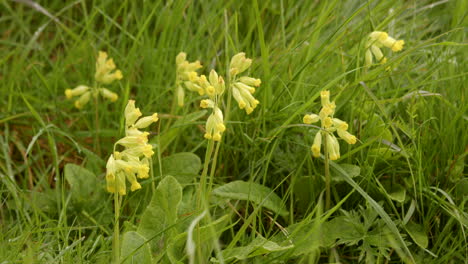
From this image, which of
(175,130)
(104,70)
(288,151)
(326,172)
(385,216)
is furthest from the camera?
(104,70)

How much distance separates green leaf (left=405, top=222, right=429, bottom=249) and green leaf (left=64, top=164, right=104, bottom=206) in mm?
1287

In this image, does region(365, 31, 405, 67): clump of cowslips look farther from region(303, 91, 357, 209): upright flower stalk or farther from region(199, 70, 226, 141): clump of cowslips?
region(199, 70, 226, 141): clump of cowslips

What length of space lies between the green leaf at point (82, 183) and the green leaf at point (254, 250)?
82 cm

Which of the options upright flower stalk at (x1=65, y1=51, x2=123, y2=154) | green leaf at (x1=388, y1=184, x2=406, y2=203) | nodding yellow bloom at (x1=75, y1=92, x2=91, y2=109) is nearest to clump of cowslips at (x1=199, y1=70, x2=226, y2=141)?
green leaf at (x1=388, y1=184, x2=406, y2=203)

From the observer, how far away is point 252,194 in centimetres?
237

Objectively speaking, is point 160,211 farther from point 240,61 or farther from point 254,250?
point 240,61

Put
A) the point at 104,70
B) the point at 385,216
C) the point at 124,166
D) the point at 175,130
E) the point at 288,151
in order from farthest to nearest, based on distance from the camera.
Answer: the point at 104,70
the point at 175,130
the point at 288,151
the point at 385,216
the point at 124,166

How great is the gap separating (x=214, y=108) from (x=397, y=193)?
83 centimetres

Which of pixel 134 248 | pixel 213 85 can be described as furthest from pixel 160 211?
pixel 213 85

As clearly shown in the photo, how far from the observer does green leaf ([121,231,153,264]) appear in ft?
6.79

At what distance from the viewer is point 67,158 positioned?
3.00 meters

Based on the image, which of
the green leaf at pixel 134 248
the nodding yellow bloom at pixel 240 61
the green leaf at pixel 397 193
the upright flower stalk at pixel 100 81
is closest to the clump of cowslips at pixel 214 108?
the nodding yellow bloom at pixel 240 61

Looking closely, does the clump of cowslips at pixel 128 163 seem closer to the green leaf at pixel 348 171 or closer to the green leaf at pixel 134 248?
the green leaf at pixel 134 248

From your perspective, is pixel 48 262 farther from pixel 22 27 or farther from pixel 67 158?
pixel 22 27
